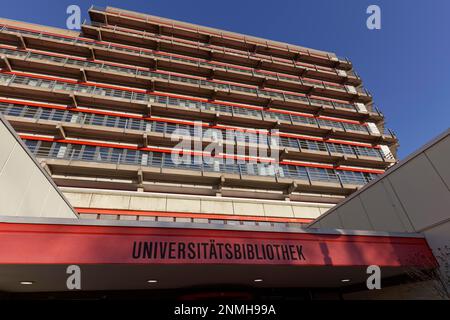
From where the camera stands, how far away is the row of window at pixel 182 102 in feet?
84.8

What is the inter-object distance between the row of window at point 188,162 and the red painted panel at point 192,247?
17100mm

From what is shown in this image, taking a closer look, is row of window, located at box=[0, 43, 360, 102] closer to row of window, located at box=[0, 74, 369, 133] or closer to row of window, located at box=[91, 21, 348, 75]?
row of window, located at box=[0, 74, 369, 133]

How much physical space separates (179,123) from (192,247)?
886 inches

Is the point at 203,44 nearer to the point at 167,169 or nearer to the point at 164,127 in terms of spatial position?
the point at 164,127

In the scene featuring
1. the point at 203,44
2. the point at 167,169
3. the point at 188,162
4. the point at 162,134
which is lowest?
the point at 167,169

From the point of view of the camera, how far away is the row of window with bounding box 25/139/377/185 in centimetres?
2197

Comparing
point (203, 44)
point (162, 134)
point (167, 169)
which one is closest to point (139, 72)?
point (162, 134)

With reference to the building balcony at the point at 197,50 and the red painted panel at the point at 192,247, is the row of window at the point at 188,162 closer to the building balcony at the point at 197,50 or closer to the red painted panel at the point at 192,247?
the red painted panel at the point at 192,247

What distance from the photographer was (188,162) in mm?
24047

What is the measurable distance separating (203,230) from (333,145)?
28.3 meters

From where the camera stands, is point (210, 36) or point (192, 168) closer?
point (192, 168)

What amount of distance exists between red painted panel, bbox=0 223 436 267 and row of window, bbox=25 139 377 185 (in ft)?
56.1

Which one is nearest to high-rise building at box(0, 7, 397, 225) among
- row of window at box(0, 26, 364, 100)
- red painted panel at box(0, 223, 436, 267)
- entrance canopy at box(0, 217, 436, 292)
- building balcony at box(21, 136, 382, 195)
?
building balcony at box(21, 136, 382, 195)

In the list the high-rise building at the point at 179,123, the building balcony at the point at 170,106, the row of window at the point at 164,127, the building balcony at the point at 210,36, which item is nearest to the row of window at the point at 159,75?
the high-rise building at the point at 179,123
